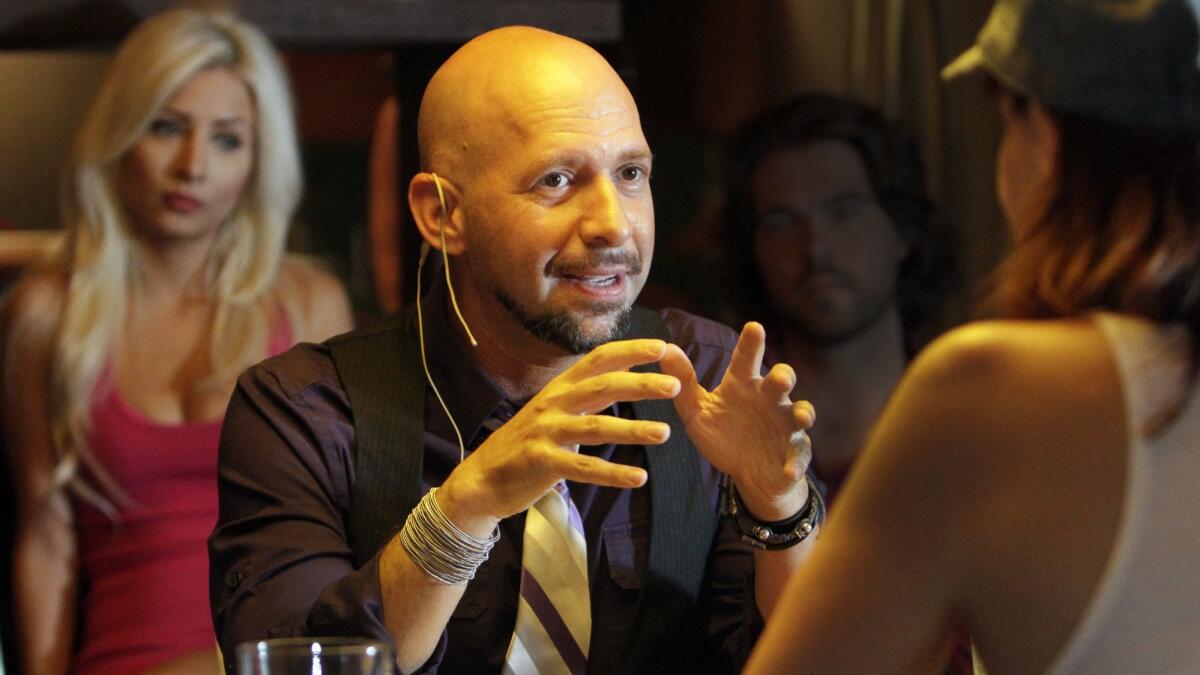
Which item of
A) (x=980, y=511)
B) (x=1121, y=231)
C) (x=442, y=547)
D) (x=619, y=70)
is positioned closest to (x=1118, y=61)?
(x=1121, y=231)

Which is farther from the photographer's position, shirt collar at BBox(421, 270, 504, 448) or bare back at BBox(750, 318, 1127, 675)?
shirt collar at BBox(421, 270, 504, 448)

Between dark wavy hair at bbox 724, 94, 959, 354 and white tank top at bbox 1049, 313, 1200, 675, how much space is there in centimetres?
188

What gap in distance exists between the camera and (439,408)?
167cm

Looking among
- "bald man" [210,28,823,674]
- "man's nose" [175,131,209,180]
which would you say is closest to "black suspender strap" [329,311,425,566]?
"bald man" [210,28,823,674]

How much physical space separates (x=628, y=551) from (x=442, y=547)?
0.30 meters

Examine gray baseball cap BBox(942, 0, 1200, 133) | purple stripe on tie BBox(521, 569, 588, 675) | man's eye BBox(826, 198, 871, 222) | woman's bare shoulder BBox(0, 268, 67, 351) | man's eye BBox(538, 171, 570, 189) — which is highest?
gray baseball cap BBox(942, 0, 1200, 133)

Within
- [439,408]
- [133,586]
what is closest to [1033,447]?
[439,408]

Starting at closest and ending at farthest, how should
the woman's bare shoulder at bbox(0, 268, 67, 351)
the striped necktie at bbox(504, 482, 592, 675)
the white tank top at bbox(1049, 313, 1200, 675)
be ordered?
the white tank top at bbox(1049, 313, 1200, 675)
the striped necktie at bbox(504, 482, 592, 675)
the woman's bare shoulder at bbox(0, 268, 67, 351)

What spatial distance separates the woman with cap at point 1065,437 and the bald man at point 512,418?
0.29 m

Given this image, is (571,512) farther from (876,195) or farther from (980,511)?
(876,195)

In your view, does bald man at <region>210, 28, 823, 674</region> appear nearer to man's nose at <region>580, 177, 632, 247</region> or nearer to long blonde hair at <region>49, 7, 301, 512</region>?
man's nose at <region>580, 177, 632, 247</region>

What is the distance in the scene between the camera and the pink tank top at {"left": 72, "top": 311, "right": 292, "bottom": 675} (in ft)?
7.88

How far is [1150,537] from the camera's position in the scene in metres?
1.07

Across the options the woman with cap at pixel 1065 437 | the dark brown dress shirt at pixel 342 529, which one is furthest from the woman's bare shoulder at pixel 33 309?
the woman with cap at pixel 1065 437
